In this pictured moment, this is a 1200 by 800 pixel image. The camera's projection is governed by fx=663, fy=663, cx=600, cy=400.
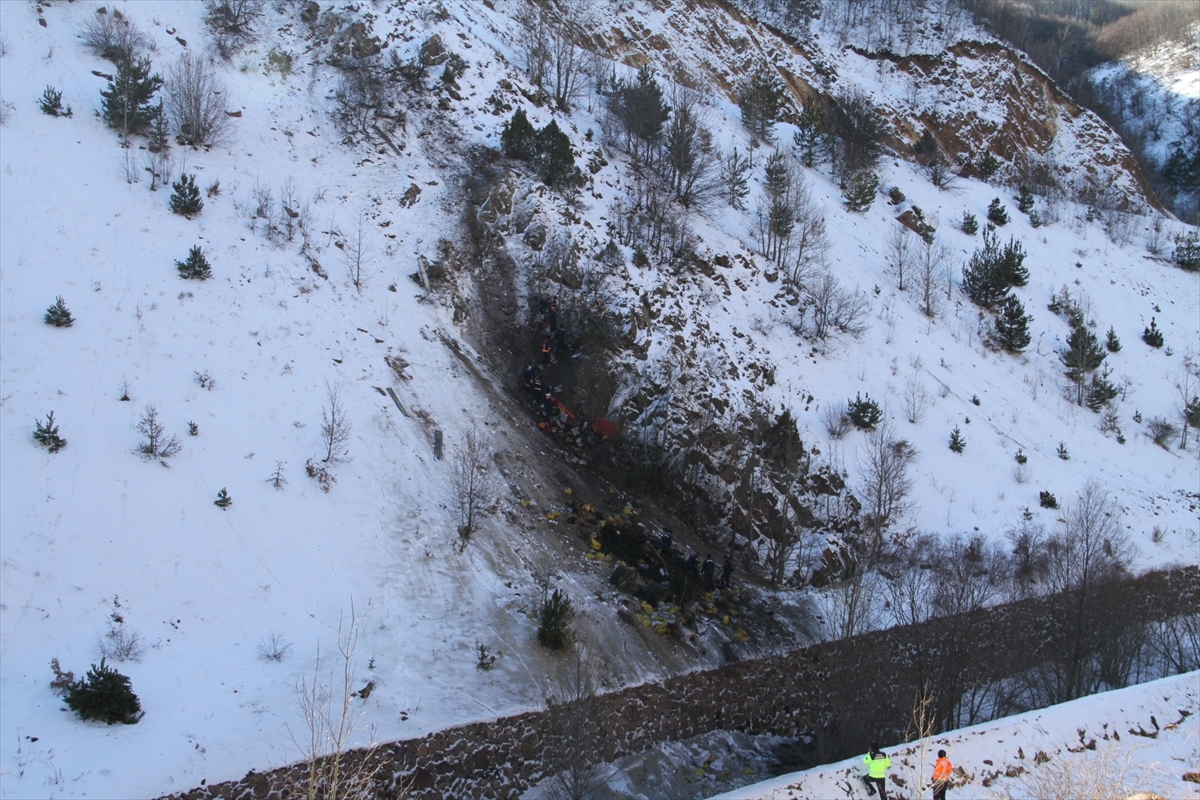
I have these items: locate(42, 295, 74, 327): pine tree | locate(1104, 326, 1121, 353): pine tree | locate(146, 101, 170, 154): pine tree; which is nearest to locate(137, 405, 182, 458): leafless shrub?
locate(42, 295, 74, 327): pine tree

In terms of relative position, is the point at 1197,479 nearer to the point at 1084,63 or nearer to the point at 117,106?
the point at 117,106

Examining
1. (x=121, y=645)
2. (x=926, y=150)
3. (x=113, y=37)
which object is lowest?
(x=121, y=645)

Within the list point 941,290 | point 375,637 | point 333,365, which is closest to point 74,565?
point 375,637

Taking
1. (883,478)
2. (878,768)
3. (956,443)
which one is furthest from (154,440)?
(956,443)

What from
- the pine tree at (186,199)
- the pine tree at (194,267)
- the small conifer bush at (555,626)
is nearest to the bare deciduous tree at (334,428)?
the pine tree at (194,267)

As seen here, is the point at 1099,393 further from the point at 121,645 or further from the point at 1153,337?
the point at 121,645

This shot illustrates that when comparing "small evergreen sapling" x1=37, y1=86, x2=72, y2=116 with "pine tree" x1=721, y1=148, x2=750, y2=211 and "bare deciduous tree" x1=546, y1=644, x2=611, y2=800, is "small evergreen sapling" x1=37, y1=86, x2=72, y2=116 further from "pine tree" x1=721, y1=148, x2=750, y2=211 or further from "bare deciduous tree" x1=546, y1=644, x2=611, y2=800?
"pine tree" x1=721, y1=148, x2=750, y2=211

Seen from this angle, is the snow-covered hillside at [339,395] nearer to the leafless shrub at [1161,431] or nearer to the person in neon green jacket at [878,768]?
the leafless shrub at [1161,431]
